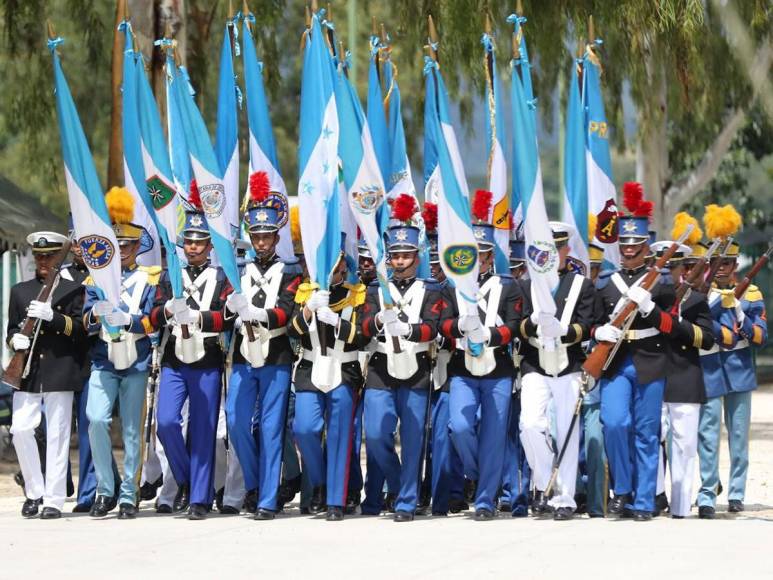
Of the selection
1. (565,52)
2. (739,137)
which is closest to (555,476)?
(565,52)

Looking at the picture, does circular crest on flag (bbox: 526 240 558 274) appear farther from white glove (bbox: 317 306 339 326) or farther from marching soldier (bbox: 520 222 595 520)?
white glove (bbox: 317 306 339 326)

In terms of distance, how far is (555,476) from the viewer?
10.6m

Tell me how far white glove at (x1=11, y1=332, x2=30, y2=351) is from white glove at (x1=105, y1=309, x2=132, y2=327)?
0.62 metres

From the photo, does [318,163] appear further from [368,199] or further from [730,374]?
[730,374]

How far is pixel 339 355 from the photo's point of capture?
10.9 metres

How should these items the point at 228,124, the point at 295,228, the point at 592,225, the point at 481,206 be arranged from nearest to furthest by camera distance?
the point at 481,206, the point at 295,228, the point at 592,225, the point at 228,124

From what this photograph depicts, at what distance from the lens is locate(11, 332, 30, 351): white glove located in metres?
10.9

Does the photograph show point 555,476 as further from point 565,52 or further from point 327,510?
point 565,52

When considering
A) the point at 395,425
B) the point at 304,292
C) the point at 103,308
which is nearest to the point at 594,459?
the point at 395,425

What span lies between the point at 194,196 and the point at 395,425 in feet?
7.55

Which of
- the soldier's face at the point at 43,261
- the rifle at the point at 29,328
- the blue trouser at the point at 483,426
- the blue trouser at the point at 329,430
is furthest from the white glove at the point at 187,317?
the blue trouser at the point at 483,426

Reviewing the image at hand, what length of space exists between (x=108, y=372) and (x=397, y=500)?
206cm

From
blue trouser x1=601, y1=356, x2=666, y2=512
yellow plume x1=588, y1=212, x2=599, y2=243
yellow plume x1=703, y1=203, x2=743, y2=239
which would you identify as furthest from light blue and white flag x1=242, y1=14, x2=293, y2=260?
yellow plume x1=703, y1=203, x2=743, y2=239

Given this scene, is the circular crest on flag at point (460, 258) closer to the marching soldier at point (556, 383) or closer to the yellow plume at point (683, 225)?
the marching soldier at point (556, 383)
